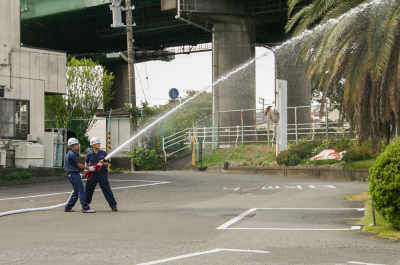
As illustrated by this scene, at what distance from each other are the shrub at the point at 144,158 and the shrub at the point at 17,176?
298 inches

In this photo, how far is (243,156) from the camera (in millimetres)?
26750

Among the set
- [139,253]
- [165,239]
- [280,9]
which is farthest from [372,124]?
[280,9]

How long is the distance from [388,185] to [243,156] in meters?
19.5

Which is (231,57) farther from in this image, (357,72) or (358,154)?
(357,72)

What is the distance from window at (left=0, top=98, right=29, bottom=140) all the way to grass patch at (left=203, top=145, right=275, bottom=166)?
33.1 feet

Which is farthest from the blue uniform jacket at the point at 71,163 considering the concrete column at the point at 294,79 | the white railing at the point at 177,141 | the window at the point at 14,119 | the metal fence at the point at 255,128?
the concrete column at the point at 294,79

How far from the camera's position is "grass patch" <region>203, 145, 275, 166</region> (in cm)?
2539

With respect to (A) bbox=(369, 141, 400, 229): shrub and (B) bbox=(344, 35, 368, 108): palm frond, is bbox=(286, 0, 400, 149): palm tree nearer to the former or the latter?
(B) bbox=(344, 35, 368, 108): palm frond

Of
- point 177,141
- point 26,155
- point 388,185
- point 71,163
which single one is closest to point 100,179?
point 71,163

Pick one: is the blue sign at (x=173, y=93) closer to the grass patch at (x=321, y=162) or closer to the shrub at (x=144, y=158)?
the shrub at (x=144, y=158)

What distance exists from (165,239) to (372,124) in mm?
6957

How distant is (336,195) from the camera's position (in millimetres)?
13320

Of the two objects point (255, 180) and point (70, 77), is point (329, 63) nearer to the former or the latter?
point (255, 180)

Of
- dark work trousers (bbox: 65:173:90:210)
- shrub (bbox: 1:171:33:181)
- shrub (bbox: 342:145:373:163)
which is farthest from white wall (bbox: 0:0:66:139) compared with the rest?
shrub (bbox: 342:145:373:163)
